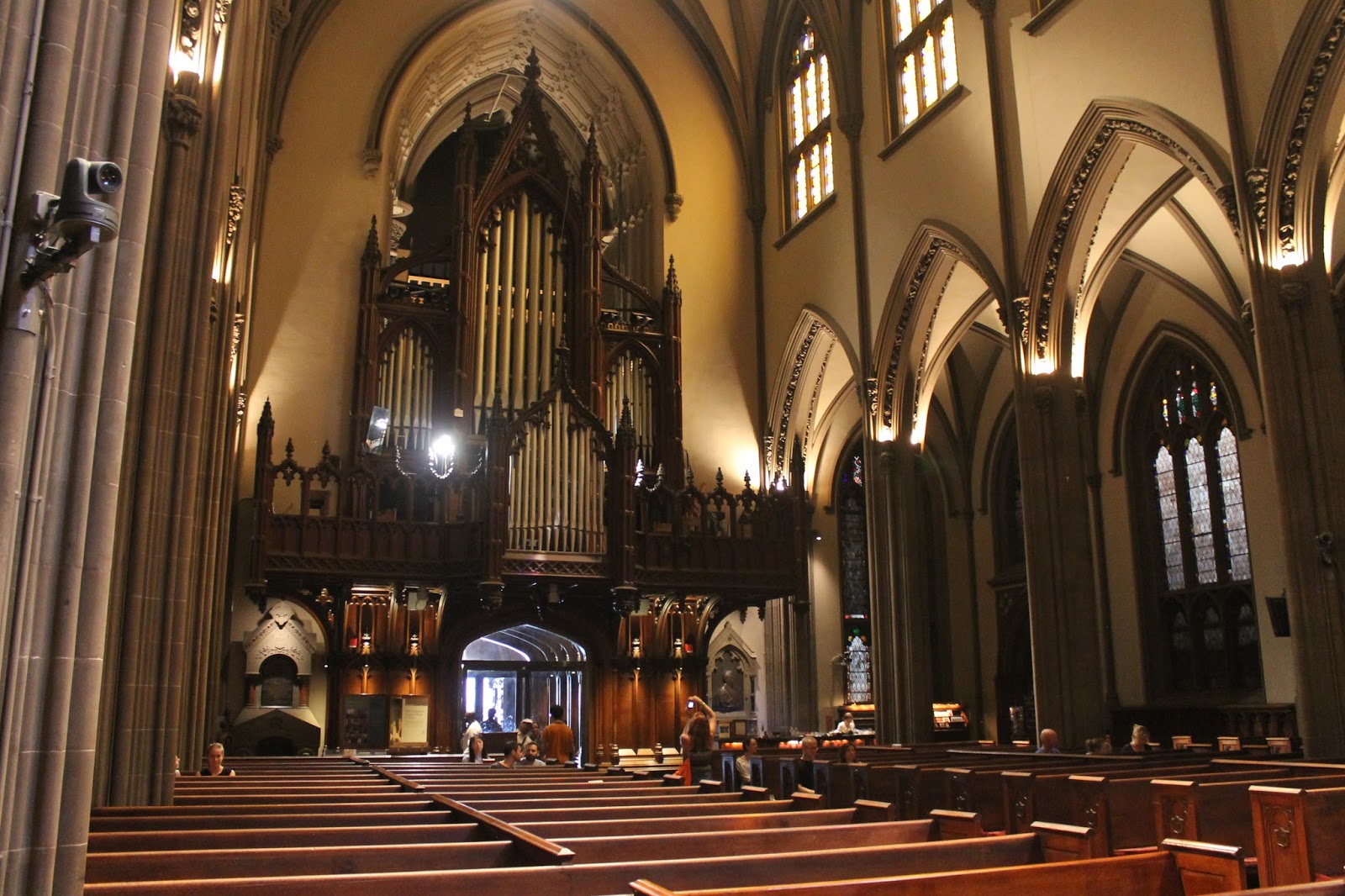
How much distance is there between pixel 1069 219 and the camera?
15656mm

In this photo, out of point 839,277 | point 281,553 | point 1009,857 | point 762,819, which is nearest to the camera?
point 1009,857

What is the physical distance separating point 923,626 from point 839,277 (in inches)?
256

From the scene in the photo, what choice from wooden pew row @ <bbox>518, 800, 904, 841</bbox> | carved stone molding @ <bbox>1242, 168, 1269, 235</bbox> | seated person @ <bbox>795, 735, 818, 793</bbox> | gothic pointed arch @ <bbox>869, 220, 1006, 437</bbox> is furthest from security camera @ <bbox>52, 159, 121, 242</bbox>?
gothic pointed arch @ <bbox>869, 220, 1006, 437</bbox>

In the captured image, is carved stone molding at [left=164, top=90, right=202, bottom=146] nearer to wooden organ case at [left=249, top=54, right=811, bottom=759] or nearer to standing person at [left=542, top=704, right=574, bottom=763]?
standing person at [left=542, top=704, right=574, bottom=763]

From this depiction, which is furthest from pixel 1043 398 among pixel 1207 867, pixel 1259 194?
pixel 1207 867

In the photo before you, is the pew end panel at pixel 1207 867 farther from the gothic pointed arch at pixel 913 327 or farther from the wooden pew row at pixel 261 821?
the gothic pointed arch at pixel 913 327

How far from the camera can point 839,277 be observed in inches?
826

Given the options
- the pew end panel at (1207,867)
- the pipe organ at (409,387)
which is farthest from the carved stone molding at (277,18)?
the pew end panel at (1207,867)

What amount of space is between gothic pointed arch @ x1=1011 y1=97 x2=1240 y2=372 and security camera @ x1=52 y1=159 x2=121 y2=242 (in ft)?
43.9

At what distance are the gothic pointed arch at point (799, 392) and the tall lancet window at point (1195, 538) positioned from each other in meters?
6.02

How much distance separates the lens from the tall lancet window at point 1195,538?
20219 millimetres

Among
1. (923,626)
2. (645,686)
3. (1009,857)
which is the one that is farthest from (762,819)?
(645,686)

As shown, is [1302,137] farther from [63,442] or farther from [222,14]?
[63,442]

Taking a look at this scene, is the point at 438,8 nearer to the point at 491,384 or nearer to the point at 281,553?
the point at 491,384
